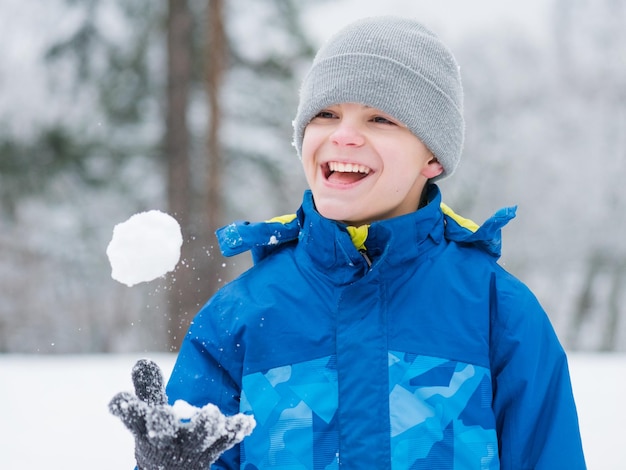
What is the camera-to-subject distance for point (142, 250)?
6.15 feet

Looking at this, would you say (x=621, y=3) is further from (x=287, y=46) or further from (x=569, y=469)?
(x=569, y=469)

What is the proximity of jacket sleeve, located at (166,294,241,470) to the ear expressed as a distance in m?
0.61

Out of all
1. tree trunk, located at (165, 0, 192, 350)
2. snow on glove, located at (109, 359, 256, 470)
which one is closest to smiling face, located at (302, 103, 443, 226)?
snow on glove, located at (109, 359, 256, 470)

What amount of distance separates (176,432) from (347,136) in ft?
2.43

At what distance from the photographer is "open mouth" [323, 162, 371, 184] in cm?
175

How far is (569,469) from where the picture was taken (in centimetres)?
167

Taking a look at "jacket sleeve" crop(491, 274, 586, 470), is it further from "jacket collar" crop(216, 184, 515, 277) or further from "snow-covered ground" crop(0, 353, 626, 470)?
"snow-covered ground" crop(0, 353, 626, 470)

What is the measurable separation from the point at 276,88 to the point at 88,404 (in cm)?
817

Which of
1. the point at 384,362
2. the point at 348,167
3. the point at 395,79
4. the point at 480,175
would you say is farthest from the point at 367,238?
the point at 480,175

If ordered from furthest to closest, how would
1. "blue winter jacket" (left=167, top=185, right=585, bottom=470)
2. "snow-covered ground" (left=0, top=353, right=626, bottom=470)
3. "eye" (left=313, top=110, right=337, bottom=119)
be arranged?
"snow-covered ground" (left=0, top=353, right=626, bottom=470) → "eye" (left=313, top=110, right=337, bottom=119) → "blue winter jacket" (left=167, top=185, right=585, bottom=470)

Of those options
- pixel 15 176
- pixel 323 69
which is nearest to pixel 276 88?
pixel 15 176

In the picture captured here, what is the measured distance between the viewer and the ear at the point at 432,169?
6.24ft

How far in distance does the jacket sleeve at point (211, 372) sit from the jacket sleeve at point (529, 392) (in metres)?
0.59

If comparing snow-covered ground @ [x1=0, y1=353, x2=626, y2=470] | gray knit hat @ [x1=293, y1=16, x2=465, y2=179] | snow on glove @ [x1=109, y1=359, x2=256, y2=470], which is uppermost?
gray knit hat @ [x1=293, y1=16, x2=465, y2=179]
